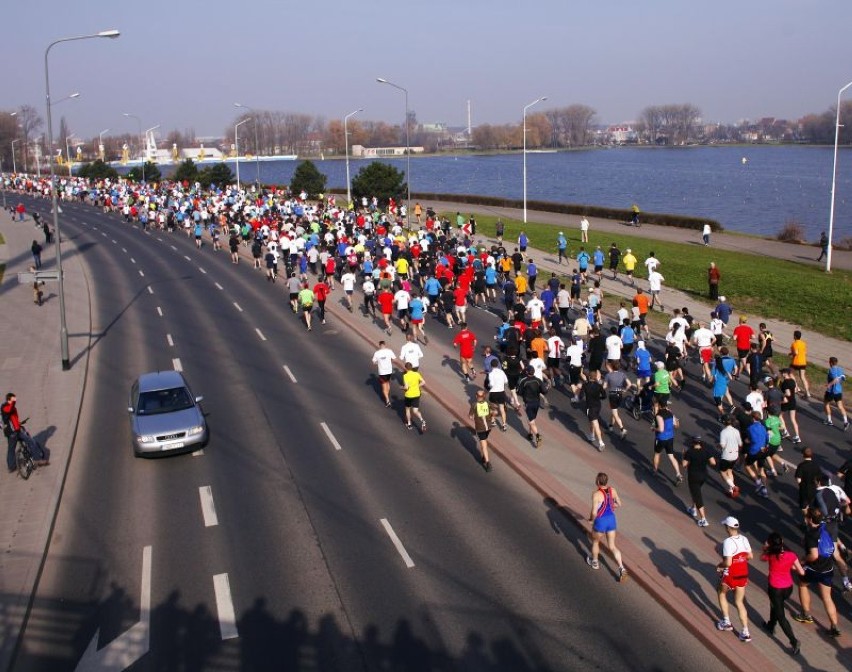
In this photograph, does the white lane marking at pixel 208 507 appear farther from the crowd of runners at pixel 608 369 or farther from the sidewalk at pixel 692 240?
the sidewalk at pixel 692 240

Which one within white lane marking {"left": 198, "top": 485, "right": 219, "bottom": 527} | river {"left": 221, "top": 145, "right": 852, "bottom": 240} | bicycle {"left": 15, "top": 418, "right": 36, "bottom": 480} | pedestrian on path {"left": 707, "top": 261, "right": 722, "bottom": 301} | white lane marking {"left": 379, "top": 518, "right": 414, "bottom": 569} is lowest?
white lane marking {"left": 379, "top": 518, "right": 414, "bottom": 569}

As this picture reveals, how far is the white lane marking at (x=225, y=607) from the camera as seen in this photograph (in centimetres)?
1059

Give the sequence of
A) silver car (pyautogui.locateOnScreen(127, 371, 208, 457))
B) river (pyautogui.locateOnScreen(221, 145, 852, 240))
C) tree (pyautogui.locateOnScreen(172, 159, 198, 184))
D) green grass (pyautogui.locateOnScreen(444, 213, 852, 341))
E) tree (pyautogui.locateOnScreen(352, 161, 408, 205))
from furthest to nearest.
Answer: tree (pyautogui.locateOnScreen(172, 159, 198, 184)) < river (pyautogui.locateOnScreen(221, 145, 852, 240)) < tree (pyautogui.locateOnScreen(352, 161, 408, 205)) < green grass (pyautogui.locateOnScreen(444, 213, 852, 341)) < silver car (pyautogui.locateOnScreen(127, 371, 208, 457))

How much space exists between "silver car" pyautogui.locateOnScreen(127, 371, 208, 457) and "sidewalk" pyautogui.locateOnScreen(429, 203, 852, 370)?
14.3m

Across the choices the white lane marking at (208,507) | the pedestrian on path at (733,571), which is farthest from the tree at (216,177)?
the pedestrian on path at (733,571)

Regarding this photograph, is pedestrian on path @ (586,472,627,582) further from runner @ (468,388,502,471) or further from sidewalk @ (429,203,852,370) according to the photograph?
sidewalk @ (429,203,852,370)

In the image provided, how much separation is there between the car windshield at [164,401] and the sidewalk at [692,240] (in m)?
14.5

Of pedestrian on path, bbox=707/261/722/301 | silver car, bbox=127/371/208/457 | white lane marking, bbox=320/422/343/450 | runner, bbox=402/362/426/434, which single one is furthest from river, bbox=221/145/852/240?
silver car, bbox=127/371/208/457

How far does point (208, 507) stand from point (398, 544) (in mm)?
3561

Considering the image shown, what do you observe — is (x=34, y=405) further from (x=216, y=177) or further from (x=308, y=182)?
A: (x=216, y=177)

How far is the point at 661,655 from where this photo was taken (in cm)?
1002

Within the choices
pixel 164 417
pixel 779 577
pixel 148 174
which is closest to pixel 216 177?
pixel 148 174

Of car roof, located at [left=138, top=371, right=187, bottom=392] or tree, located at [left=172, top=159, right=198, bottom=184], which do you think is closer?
Answer: car roof, located at [left=138, top=371, right=187, bottom=392]

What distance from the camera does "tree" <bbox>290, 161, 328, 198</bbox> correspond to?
67.6m
